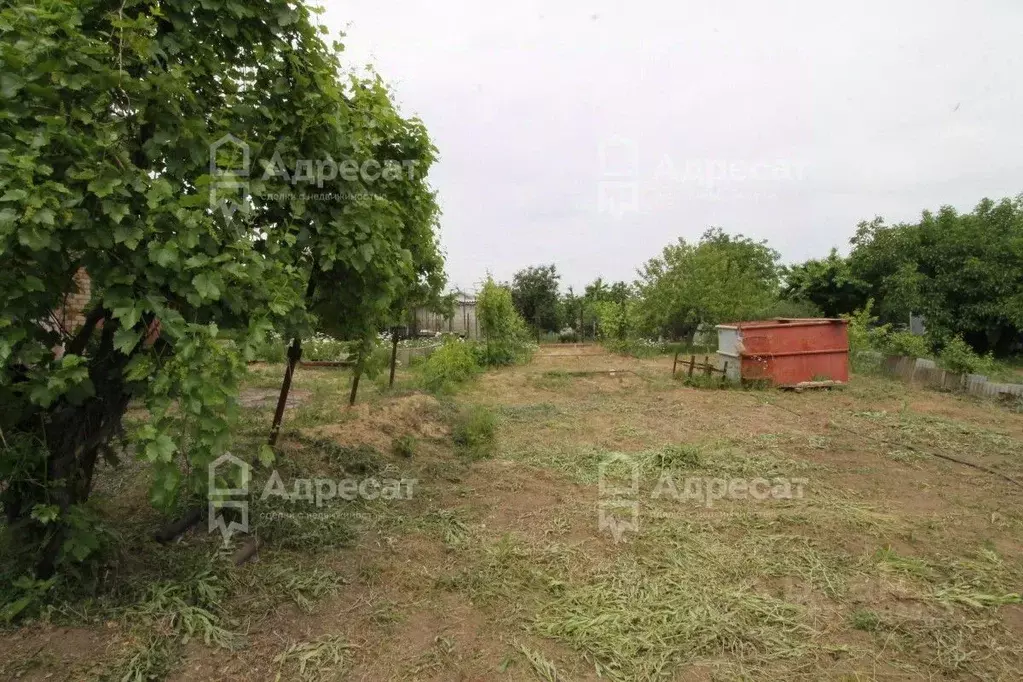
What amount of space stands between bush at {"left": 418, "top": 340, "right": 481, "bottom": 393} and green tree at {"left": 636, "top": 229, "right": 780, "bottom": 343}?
482 inches

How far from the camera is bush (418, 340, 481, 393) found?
11.1 m

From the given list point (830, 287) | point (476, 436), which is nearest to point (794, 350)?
point (476, 436)

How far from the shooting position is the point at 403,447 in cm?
614

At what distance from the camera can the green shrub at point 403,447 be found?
6.13 metres

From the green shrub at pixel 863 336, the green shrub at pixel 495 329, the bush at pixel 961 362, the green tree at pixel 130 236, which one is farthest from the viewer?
the green shrub at pixel 495 329

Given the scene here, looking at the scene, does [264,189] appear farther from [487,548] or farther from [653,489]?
[653,489]

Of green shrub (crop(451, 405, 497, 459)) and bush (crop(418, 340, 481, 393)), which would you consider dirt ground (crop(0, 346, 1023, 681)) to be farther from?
bush (crop(418, 340, 481, 393))

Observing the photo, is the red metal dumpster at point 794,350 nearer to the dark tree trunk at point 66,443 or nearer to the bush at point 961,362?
the bush at point 961,362

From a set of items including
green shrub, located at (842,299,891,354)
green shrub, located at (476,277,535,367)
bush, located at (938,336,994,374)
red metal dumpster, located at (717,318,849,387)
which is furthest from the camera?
green shrub, located at (476,277,535,367)

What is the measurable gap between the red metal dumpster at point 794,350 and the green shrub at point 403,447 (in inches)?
306

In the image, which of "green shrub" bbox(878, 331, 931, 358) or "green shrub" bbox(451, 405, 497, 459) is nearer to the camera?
"green shrub" bbox(451, 405, 497, 459)

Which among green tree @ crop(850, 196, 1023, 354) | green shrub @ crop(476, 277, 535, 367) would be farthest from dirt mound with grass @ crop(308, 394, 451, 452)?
green tree @ crop(850, 196, 1023, 354)

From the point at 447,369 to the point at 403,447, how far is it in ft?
18.1

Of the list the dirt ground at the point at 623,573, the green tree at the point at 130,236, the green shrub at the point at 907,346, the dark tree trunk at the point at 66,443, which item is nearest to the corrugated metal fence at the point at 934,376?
the green shrub at the point at 907,346
